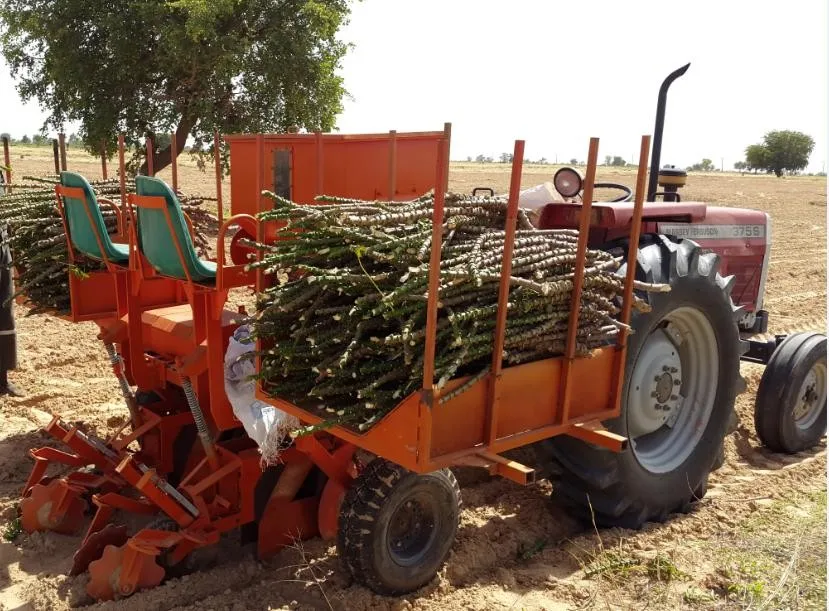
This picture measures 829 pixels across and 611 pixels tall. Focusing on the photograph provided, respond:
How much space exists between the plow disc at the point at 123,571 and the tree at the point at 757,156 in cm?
6915

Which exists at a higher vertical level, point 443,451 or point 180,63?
point 180,63

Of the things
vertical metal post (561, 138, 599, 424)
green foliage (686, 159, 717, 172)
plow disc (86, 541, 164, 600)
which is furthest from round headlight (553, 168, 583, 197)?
green foliage (686, 159, 717, 172)

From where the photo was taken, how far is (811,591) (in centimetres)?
305

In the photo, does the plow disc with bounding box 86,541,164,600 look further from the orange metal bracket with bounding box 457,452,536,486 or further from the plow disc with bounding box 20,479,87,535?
the orange metal bracket with bounding box 457,452,536,486

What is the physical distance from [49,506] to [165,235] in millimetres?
1478

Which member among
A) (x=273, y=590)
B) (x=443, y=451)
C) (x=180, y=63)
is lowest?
(x=273, y=590)

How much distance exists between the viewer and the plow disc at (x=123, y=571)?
9.90 feet

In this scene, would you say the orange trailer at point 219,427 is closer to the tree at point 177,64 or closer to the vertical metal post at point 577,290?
the vertical metal post at point 577,290

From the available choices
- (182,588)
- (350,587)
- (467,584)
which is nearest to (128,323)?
(182,588)

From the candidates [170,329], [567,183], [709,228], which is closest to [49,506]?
[170,329]

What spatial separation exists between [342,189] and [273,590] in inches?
115

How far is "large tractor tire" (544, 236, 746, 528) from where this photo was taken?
3340 mm

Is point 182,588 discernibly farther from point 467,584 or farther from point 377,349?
point 377,349

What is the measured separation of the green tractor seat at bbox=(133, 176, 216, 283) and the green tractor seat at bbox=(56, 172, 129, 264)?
1.12 ft
